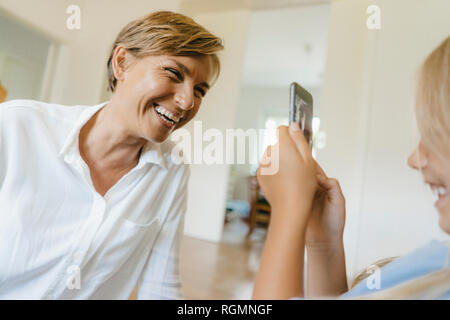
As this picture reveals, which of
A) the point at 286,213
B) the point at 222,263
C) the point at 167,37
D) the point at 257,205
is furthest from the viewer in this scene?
the point at 222,263

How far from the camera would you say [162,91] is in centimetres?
36

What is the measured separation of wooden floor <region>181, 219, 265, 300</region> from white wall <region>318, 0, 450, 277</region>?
24 cm

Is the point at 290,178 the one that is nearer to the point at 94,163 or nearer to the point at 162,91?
the point at 162,91

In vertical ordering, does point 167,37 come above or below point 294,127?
above

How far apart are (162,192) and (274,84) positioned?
0.25 m

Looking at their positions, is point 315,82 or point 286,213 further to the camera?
point 315,82

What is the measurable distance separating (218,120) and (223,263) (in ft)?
1.23

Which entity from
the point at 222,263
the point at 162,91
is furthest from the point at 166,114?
the point at 222,263

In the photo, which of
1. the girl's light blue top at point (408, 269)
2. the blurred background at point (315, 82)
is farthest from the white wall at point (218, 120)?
the girl's light blue top at point (408, 269)

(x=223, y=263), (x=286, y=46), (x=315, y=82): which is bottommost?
(x=223, y=263)

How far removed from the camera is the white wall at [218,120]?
42 cm

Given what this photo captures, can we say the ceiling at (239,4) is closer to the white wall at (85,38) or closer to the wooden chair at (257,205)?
the white wall at (85,38)

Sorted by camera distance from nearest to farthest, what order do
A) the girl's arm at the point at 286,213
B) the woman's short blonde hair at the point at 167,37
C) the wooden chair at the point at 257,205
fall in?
the girl's arm at the point at 286,213 → the woman's short blonde hair at the point at 167,37 → the wooden chair at the point at 257,205

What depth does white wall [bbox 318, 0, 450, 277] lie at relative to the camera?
13.7 inches
